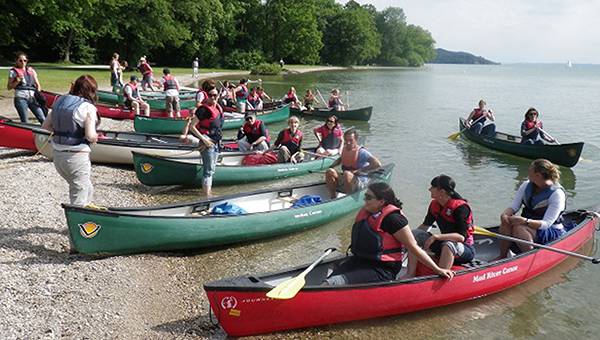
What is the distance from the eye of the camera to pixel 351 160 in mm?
9781

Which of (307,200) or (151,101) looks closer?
(307,200)

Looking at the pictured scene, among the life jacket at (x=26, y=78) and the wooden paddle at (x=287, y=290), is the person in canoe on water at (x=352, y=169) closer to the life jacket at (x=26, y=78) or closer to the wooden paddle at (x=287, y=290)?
the wooden paddle at (x=287, y=290)

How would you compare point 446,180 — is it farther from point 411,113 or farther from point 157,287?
point 411,113

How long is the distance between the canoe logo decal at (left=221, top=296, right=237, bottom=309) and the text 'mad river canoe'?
41.0ft

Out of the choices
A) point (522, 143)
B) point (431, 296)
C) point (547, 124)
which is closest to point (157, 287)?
point (431, 296)

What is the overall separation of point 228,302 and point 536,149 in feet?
42.6

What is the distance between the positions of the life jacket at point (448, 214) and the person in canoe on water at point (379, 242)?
53 centimetres

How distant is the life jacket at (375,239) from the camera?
5.44 metres

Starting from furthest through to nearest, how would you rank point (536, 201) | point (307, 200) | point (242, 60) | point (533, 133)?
1. point (242, 60)
2. point (533, 133)
3. point (307, 200)
4. point (536, 201)

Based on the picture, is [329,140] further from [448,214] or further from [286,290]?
[286,290]

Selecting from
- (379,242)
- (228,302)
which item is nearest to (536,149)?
(379,242)

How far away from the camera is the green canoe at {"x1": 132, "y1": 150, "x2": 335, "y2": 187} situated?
403 inches

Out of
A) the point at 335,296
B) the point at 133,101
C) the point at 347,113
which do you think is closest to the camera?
the point at 335,296

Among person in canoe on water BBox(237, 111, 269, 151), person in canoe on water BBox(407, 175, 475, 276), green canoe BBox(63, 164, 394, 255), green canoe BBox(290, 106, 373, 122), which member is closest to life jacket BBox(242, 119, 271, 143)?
person in canoe on water BBox(237, 111, 269, 151)
